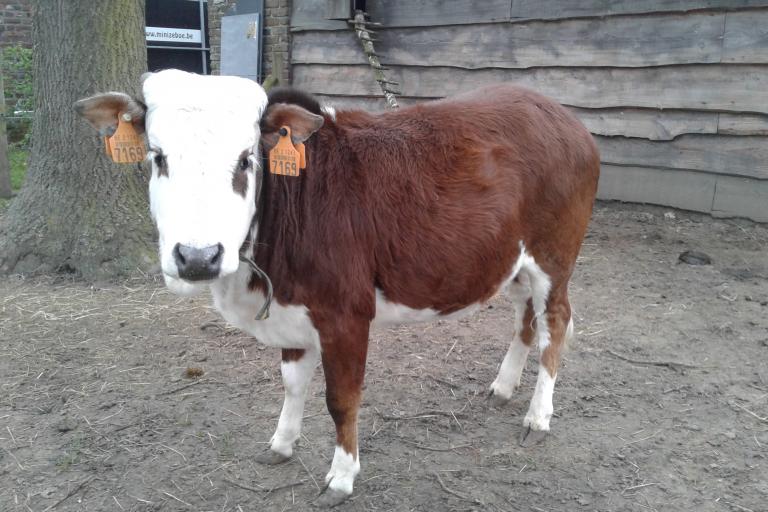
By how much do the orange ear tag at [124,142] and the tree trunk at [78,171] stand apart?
3.02 metres

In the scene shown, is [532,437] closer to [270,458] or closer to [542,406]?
[542,406]

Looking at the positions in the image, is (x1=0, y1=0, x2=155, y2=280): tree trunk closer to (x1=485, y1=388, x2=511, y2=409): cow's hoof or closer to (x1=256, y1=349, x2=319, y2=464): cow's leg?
(x1=256, y1=349, x2=319, y2=464): cow's leg

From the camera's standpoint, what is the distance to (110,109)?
2459mm

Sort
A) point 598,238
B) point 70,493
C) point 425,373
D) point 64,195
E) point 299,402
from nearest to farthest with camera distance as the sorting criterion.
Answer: point 70,493
point 299,402
point 425,373
point 64,195
point 598,238

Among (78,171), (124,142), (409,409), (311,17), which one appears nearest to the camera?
(124,142)

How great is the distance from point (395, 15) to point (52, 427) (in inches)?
249

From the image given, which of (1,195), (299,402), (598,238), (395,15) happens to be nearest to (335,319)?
(299,402)

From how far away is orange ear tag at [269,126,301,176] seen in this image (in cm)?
251

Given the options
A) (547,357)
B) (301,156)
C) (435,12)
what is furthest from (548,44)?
(301,156)

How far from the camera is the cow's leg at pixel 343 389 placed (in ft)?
8.96

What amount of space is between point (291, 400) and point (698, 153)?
16.6 ft

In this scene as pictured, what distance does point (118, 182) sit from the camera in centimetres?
530

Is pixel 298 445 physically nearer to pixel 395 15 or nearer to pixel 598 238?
pixel 598 238

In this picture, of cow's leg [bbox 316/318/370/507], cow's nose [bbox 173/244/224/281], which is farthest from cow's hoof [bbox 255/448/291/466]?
cow's nose [bbox 173/244/224/281]
